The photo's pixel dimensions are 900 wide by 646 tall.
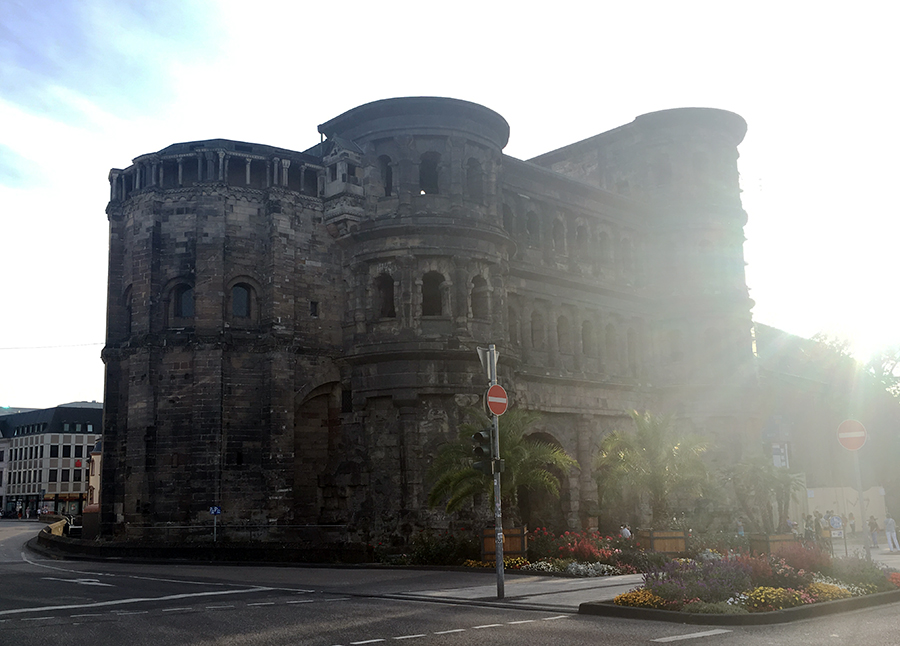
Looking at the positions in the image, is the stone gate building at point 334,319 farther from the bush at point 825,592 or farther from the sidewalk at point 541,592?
the bush at point 825,592

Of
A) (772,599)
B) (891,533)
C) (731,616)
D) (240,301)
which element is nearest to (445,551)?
(772,599)

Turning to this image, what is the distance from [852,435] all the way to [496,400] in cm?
757

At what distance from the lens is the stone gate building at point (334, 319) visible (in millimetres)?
33312

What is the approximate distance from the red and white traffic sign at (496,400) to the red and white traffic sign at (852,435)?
7168 mm

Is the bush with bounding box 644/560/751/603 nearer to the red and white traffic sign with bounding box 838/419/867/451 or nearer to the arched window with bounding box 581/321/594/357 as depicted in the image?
the red and white traffic sign with bounding box 838/419/867/451

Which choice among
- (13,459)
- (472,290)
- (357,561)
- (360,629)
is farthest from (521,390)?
(13,459)

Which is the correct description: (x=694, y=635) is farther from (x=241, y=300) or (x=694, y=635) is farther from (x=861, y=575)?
(x=241, y=300)

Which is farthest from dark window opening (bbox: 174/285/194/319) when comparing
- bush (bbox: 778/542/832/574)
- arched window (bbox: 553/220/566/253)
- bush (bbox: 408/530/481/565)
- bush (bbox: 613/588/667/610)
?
bush (bbox: 778/542/832/574)

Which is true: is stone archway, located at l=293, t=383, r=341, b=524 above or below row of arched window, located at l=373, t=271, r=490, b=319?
below

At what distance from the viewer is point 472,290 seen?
34.7 m

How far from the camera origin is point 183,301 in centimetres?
3625

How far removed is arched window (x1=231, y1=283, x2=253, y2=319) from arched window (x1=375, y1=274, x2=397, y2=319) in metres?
5.78

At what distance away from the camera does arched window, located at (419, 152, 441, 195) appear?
116 ft

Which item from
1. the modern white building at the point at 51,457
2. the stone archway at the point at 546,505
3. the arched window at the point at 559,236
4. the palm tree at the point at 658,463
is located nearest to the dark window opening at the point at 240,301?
the stone archway at the point at 546,505
